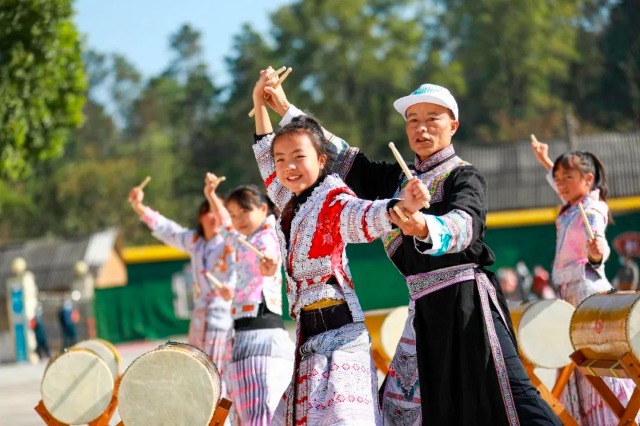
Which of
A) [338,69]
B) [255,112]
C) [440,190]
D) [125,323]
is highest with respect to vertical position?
[338,69]

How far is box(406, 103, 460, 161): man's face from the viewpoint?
5273 millimetres

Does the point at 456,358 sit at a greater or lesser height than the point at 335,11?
lesser

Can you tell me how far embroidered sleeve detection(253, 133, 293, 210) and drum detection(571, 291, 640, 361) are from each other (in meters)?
1.80

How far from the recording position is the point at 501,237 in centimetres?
2416

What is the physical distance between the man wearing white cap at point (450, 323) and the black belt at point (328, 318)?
1.05ft

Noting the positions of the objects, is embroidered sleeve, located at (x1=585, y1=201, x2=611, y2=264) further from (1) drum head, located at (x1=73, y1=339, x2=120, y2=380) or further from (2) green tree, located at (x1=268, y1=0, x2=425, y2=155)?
(2) green tree, located at (x1=268, y1=0, x2=425, y2=155)

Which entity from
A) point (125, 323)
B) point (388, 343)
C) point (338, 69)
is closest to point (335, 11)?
point (338, 69)

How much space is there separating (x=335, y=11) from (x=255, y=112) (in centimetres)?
6092

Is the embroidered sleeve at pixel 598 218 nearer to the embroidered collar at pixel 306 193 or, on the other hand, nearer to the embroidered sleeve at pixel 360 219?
the embroidered collar at pixel 306 193

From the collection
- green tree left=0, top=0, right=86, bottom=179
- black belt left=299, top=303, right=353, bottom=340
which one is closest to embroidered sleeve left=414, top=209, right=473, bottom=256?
black belt left=299, top=303, right=353, bottom=340

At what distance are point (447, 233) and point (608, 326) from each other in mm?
1849

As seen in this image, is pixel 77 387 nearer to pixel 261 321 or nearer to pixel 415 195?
pixel 261 321

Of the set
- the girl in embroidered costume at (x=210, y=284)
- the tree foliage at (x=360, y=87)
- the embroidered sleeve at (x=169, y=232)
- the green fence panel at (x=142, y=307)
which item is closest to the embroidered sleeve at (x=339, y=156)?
the girl in embroidered costume at (x=210, y=284)

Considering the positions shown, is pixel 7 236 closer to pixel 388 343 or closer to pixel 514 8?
pixel 514 8
